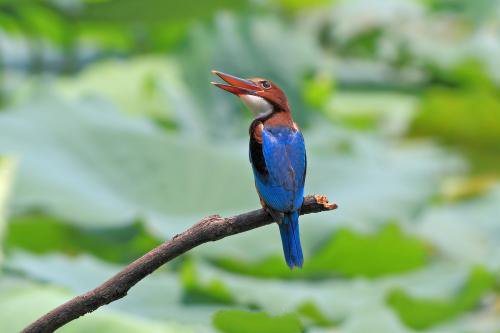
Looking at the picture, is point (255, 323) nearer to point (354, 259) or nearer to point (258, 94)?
point (258, 94)

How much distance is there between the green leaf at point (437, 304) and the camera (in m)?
1.75

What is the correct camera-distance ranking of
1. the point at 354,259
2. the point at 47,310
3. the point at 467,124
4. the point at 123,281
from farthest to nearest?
1. the point at 467,124
2. the point at 354,259
3. the point at 47,310
4. the point at 123,281

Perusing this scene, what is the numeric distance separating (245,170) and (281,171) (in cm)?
153

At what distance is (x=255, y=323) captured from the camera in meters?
1.06

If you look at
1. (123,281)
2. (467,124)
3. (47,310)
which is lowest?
(123,281)

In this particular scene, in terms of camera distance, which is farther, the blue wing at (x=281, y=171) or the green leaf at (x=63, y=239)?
the green leaf at (x=63, y=239)

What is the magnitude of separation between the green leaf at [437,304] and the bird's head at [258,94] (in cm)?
114

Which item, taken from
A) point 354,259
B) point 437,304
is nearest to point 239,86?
point 437,304

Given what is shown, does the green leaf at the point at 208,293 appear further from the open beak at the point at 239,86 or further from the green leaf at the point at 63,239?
the open beak at the point at 239,86

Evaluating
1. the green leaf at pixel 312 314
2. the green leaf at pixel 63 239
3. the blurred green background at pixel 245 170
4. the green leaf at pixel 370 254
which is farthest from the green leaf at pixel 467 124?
the green leaf at pixel 312 314

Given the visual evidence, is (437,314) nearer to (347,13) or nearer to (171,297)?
(171,297)

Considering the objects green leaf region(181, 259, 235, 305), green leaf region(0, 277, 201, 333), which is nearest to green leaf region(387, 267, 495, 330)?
green leaf region(181, 259, 235, 305)

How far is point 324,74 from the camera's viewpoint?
364 cm

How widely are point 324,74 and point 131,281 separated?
3.14 metres
